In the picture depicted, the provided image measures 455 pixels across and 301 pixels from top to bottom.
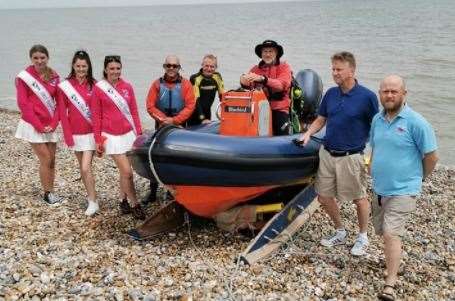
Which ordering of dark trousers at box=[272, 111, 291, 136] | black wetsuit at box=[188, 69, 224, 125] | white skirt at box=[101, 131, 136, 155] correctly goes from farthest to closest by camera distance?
1. black wetsuit at box=[188, 69, 224, 125]
2. dark trousers at box=[272, 111, 291, 136]
3. white skirt at box=[101, 131, 136, 155]

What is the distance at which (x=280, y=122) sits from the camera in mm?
4797

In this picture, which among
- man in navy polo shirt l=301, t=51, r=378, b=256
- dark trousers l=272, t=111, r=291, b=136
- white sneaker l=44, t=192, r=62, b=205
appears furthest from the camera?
white sneaker l=44, t=192, r=62, b=205

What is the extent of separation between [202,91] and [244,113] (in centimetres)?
91

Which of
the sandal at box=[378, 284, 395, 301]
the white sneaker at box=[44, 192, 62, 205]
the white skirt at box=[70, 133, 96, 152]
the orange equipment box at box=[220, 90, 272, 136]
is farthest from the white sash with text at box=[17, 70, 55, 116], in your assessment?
the sandal at box=[378, 284, 395, 301]

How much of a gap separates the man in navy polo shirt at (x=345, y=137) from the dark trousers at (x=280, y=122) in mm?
673

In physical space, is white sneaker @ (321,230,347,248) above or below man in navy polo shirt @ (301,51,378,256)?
below

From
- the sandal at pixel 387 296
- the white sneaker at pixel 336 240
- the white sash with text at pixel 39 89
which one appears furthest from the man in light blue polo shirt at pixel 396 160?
the white sash with text at pixel 39 89

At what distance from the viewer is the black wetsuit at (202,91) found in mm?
5133

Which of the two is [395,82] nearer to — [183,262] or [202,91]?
[183,262]

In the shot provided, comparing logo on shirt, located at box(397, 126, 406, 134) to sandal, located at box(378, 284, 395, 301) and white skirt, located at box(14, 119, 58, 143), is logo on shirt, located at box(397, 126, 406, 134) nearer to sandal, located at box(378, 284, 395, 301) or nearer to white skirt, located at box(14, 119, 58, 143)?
sandal, located at box(378, 284, 395, 301)

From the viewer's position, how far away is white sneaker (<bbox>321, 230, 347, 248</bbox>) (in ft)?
14.2

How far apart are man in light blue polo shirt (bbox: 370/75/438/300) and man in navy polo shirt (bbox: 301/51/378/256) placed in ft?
1.02

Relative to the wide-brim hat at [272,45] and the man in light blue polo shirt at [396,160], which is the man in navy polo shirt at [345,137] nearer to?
the man in light blue polo shirt at [396,160]

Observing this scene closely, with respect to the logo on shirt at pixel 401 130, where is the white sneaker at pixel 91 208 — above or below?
below
